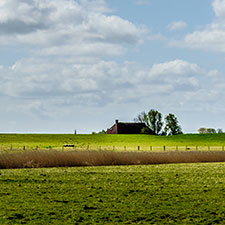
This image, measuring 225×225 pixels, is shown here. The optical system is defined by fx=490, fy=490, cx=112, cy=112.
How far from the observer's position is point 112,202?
12383 mm

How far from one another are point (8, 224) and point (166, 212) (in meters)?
3.46

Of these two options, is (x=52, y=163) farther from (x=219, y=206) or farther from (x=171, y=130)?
(x=171, y=130)

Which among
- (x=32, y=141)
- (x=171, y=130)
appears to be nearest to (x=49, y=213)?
(x=32, y=141)

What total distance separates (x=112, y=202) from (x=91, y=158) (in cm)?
1866

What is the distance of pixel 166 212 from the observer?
10.7m

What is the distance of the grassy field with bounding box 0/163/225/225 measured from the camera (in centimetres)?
998

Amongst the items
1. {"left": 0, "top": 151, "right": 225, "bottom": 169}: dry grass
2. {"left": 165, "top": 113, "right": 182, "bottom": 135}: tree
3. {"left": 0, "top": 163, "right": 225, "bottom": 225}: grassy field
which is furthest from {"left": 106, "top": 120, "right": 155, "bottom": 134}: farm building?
{"left": 0, "top": 163, "right": 225, "bottom": 225}: grassy field

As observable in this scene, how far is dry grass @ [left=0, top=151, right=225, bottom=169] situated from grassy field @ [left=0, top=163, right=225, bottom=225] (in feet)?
34.1

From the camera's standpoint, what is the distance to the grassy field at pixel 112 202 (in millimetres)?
9977

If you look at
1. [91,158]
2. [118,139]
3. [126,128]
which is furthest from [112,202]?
[126,128]

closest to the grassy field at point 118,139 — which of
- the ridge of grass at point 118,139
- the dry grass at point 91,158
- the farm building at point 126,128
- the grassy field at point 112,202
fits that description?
the ridge of grass at point 118,139

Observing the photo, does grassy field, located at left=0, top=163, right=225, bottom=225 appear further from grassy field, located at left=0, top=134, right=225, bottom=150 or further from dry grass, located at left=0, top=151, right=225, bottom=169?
grassy field, located at left=0, top=134, right=225, bottom=150

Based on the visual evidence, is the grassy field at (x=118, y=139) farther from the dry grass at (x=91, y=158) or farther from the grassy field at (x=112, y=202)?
the grassy field at (x=112, y=202)

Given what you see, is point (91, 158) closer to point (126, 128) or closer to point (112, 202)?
point (112, 202)
